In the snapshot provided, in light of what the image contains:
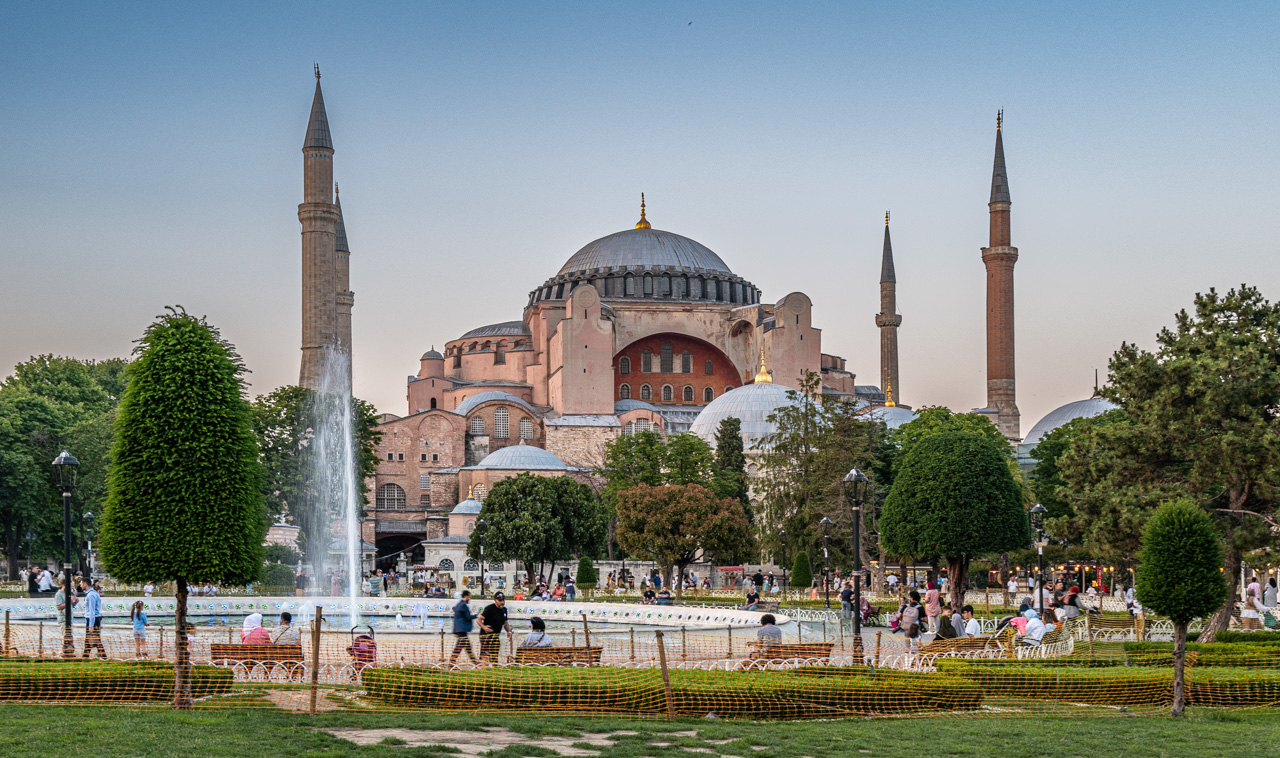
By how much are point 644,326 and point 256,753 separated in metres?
49.7

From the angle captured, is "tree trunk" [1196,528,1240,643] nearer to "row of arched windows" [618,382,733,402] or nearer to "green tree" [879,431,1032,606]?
"green tree" [879,431,1032,606]

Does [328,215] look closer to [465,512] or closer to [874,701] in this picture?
[465,512]

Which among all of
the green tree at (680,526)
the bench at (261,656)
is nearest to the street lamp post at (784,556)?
the green tree at (680,526)

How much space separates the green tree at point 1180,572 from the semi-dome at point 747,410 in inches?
1436

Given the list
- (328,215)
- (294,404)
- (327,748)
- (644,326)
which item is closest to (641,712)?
(327,748)

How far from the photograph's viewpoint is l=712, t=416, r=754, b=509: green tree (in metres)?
39.1

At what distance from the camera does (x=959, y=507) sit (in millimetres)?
23109

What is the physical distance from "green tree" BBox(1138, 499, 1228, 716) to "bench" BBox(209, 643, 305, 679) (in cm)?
644

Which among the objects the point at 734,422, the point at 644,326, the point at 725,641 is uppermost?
the point at 644,326

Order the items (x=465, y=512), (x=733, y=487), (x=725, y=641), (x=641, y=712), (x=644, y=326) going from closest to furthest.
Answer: (x=641, y=712) < (x=725, y=641) < (x=733, y=487) < (x=465, y=512) < (x=644, y=326)

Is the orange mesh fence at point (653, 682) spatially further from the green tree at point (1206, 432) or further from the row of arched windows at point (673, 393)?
the row of arched windows at point (673, 393)

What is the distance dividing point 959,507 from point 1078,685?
1309cm

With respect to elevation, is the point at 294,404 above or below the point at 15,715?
above

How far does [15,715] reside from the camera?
324 inches
